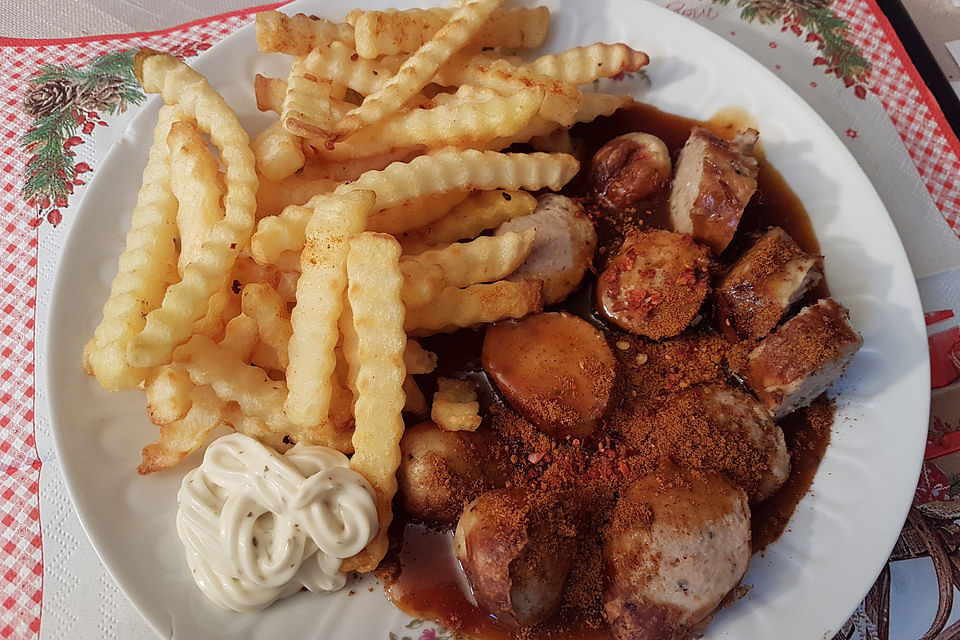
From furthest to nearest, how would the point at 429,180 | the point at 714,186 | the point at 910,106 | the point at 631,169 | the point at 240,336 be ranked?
the point at 910,106 < the point at 631,169 < the point at 714,186 < the point at 429,180 < the point at 240,336

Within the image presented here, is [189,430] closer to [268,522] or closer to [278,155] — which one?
[268,522]

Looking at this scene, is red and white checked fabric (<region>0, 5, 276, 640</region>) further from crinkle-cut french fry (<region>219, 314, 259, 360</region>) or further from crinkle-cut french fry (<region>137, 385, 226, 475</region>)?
crinkle-cut french fry (<region>219, 314, 259, 360</region>)

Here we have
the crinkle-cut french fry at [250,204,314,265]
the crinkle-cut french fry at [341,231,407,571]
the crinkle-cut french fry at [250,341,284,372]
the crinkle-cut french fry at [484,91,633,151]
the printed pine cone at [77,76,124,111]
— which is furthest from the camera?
the printed pine cone at [77,76,124,111]

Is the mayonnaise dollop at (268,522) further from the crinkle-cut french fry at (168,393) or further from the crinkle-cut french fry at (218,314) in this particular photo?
the crinkle-cut french fry at (218,314)

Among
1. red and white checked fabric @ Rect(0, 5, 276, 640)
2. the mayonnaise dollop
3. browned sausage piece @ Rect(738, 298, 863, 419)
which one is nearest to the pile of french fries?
the mayonnaise dollop

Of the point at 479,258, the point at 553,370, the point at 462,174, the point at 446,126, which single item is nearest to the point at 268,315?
the point at 479,258

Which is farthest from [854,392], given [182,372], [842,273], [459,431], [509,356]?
[182,372]
